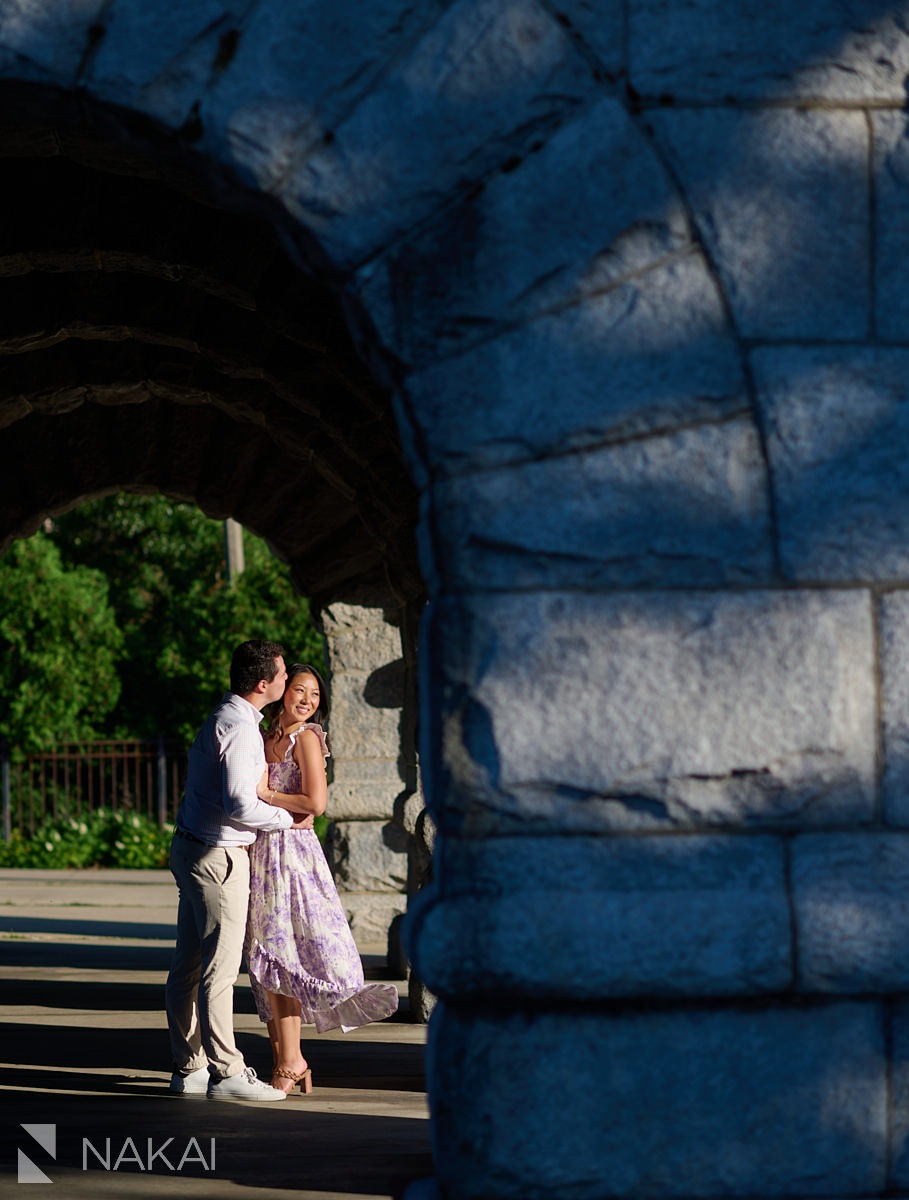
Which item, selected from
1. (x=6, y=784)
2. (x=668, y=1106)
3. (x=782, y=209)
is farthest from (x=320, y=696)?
(x=6, y=784)

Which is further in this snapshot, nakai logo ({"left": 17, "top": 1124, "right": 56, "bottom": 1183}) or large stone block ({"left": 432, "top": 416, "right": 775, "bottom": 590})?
nakai logo ({"left": 17, "top": 1124, "right": 56, "bottom": 1183})

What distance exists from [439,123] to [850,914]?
1.73 meters

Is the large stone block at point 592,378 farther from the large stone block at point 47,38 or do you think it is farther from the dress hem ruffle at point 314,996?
the dress hem ruffle at point 314,996

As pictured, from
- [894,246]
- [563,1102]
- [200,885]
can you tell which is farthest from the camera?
[200,885]

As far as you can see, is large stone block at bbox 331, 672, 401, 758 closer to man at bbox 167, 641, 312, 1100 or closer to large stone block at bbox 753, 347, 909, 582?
man at bbox 167, 641, 312, 1100

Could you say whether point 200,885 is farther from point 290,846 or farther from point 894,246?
point 894,246

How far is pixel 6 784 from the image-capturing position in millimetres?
19641

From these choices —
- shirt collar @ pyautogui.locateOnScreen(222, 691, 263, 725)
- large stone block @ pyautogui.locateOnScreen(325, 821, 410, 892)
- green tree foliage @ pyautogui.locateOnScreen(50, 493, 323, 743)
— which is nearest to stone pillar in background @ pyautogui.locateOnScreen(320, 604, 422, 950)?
large stone block @ pyautogui.locateOnScreen(325, 821, 410, 892)

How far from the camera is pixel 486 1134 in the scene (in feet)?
8.36

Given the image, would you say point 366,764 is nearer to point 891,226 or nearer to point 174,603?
point 891,226

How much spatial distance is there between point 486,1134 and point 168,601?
20970 millimetres

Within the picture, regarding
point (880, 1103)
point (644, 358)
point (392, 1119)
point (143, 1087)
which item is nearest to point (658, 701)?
point (644, 358)

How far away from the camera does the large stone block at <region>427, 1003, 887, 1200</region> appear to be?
254cm

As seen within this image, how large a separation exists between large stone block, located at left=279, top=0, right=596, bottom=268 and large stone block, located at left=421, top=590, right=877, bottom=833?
0.80m
